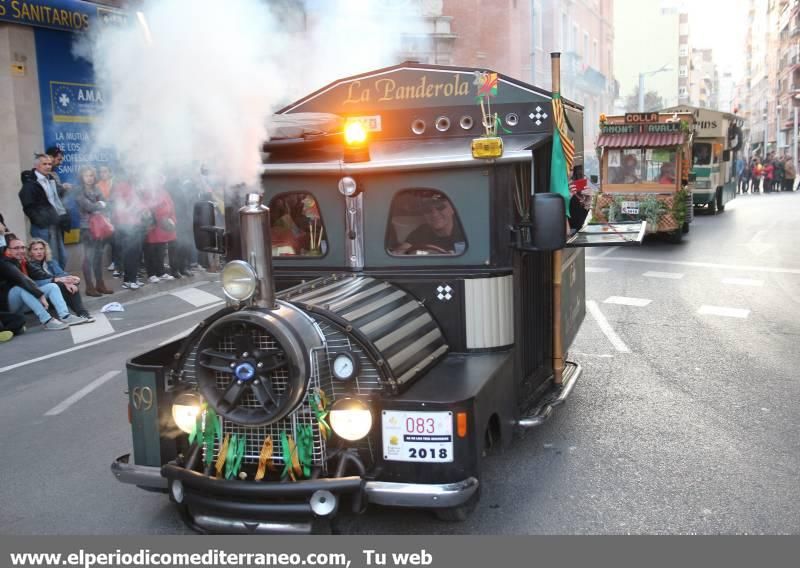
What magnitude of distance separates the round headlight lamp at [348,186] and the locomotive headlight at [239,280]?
1.38 metres

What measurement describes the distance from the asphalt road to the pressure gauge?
2.99 feet

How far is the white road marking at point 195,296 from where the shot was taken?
13.3 meters

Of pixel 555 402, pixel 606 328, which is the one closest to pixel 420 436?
pixel 555 402

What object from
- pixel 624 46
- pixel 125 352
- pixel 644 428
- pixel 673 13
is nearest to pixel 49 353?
pixel 125 352

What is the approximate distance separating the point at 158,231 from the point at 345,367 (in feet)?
35.9

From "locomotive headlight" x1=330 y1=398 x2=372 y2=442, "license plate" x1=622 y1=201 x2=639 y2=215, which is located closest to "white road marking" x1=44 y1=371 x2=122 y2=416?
"locomotive headlight" x1=330 y1=398 x2=372 y2=442

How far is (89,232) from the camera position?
13.4 m

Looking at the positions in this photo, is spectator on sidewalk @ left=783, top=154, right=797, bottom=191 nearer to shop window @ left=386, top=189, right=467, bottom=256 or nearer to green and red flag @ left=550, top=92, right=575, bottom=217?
green and red flag @ left=550, top=92, right=575, bottom=217

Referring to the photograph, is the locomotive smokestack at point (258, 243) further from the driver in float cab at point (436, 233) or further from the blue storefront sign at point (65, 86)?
the blue storefront sign at point (65, 86)

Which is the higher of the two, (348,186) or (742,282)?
(348,186)

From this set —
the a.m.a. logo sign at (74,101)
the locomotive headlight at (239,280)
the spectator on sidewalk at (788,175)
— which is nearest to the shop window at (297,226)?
the locomotive headlight at (239,280)

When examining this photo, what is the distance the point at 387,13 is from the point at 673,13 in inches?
2769

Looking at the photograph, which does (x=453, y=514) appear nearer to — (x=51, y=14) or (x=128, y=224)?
(x=128, y=224)

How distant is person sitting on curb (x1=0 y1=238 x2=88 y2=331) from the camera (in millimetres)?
11164
